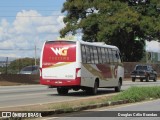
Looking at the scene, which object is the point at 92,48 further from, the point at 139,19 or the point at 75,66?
the point at 139,19

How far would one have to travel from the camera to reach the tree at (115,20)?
5922 cm

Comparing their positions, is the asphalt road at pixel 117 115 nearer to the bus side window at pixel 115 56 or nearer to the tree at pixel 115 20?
the bus side window at pixel 115 56

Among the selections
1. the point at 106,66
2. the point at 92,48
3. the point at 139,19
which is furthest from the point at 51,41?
the point at 139,19

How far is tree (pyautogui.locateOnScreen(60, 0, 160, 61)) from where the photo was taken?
194ft

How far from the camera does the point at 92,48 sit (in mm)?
26938

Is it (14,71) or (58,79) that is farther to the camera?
(14,71)

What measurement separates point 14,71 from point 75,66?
83.2ft

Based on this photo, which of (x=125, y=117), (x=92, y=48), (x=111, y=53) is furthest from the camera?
(x=111, y=53)

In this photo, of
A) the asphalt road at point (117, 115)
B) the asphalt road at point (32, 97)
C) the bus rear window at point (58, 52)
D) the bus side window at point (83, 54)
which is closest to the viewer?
the asphalt road at point (117, 115)

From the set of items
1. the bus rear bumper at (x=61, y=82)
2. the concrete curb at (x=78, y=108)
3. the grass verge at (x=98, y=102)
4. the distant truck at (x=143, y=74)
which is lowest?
the concrete curb at (x=78, y=108)

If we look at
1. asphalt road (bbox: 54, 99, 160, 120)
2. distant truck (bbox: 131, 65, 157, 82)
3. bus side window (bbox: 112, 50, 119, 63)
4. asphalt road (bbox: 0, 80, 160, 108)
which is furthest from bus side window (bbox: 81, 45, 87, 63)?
distant truck (bbox: 131, 65, 157, 82)

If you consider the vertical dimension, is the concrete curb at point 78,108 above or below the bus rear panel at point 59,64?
below

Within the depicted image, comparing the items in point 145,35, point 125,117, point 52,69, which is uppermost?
point 145,35

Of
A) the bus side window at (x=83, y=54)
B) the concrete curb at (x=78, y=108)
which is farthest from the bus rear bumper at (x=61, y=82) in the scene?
the concrete curb at (x=78, y=108)
